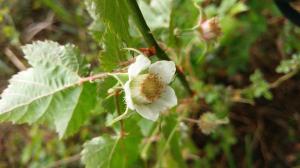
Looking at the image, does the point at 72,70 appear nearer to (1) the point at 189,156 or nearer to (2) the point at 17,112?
(2) the point at 17,112

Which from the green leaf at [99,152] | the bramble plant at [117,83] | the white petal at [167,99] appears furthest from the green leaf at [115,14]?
the green leaf at [99,152]

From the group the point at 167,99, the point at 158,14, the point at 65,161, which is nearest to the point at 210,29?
the point at 158,14

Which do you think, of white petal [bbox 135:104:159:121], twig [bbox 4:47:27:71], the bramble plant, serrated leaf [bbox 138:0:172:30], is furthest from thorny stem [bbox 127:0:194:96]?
twig [bbox 4:47:27:71]

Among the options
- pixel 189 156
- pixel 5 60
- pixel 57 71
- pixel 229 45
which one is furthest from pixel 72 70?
pixel 5 60

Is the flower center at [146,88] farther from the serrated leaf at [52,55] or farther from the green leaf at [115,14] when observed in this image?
the serrated leaf at [52,55]

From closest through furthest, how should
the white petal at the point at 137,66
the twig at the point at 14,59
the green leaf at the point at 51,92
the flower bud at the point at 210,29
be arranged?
the white petal at the point at 137,66
the green leaf at the point at 51,92
the flower bud at the point at 210,29
the twig at the point at 14,59

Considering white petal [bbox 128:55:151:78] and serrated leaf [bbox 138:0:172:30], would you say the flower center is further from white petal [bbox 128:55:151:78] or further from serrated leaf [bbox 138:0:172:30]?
serrated leaf [bbox 138:0:172:30]

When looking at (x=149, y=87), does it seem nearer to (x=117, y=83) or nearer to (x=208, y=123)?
(x=117, y=83)
